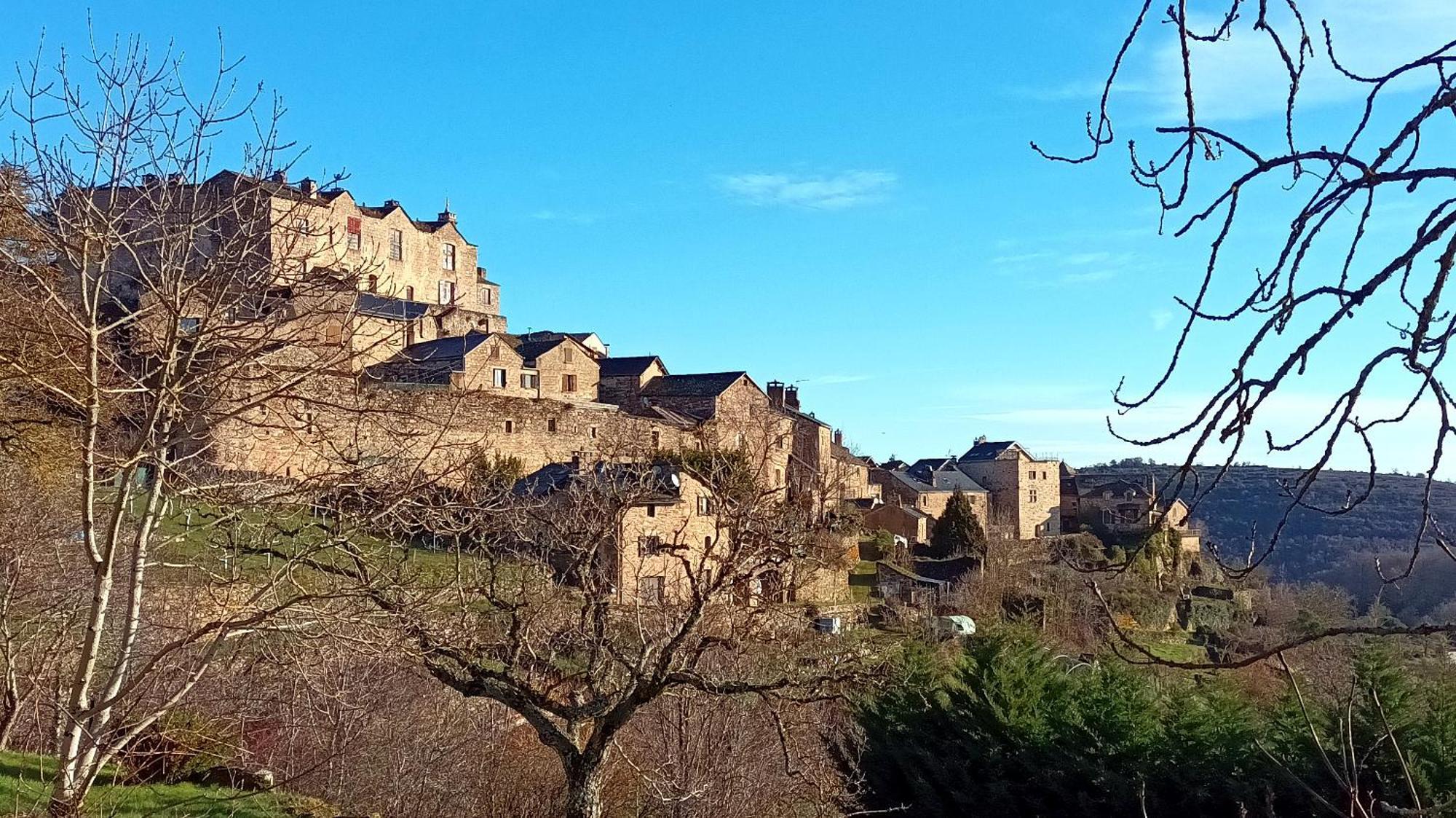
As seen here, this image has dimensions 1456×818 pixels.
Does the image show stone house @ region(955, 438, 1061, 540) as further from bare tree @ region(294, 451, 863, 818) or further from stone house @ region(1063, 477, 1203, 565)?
→ bare tree @ region(294, 451, 863, 818)

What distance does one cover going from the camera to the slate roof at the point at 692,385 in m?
38.2

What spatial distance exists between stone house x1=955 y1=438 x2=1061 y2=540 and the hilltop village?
95mm

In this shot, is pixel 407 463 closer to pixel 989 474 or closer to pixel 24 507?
pixel 24 507

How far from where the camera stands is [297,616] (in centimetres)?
709

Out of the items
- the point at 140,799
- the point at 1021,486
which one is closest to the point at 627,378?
the point at 1021,486

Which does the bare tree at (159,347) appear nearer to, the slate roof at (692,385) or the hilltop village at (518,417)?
the hilltop village at (518,417)

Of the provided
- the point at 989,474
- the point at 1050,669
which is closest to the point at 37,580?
the point at 1050,669

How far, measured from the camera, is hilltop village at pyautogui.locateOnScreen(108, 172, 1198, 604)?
6.91 m

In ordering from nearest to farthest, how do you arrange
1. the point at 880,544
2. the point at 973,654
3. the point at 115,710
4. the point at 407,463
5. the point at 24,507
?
1. the point at 115,710
2. the point at 407,463
3. the point at 24,507
4. the point at 973,654
5. the point at 880,544

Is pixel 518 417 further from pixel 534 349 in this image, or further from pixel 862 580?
pixel 862 580

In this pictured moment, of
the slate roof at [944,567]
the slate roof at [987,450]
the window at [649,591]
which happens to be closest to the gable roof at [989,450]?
the slate roof at [987,450]

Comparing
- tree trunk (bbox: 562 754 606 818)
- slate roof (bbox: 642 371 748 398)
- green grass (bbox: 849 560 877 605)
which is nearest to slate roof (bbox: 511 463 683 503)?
tree trunk (bbox: 562 754 606 818)

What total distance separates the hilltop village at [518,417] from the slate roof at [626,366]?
3.0 inches

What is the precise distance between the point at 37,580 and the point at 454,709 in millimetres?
4627
